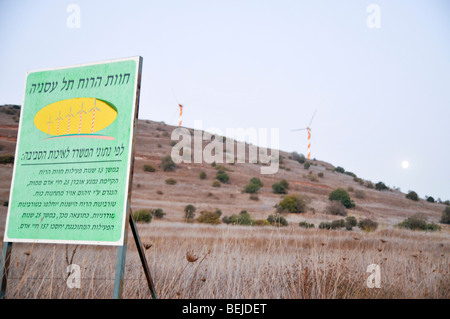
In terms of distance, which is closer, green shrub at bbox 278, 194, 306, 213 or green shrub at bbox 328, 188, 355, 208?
green shrub at bbox 278, 194, 306, 213

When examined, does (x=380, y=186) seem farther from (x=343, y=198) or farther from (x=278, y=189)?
Result: (x=278, y=189)

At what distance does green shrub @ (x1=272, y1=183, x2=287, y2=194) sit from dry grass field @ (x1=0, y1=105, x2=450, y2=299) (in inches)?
34.2

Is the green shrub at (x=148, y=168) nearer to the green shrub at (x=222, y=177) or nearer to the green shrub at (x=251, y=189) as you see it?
the green shrub at (x=222, y=177)

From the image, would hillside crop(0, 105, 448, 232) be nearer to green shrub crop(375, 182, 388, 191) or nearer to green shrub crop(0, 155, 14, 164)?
green shrub crop(0, 155, 14, 164)

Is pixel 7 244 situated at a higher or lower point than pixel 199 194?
lower

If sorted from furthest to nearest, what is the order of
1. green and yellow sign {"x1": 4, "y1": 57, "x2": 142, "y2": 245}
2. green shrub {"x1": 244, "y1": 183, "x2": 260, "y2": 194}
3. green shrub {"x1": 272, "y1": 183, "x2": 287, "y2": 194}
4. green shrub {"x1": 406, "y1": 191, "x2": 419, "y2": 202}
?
1. green shrub {"x1": 406, "y1": 191, "x2": 419, "y2": 202}
2. green shrub {"x1": 272, "y1": 183, "x2": 287, "y2": 194}
3. green shrub {"x1": 244, "y1": 183, "x2": 260, "y2": 194}
4. green and yellow sign {"x1": 4, "y1": 57, "x2": 142, "y2": 245}

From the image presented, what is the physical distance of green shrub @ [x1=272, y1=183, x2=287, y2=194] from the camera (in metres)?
48.7

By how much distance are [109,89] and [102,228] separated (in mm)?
1596

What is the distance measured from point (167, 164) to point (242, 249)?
4338cm

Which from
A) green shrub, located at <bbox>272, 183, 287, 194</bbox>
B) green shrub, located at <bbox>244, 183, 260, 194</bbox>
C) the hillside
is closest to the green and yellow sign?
the hillside

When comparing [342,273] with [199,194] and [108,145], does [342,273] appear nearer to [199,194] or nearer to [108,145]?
[108,145]

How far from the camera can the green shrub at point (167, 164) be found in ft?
170
